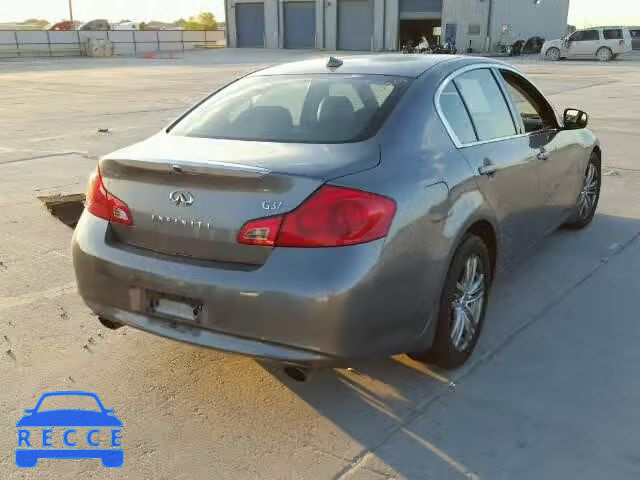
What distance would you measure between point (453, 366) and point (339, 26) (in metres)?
52.8

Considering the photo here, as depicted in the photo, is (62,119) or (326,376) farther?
(62,119)

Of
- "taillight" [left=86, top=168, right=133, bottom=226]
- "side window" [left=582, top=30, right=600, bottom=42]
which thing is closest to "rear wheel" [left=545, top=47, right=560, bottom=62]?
"side window" [left=582, top=30, right=600, bottom=42]

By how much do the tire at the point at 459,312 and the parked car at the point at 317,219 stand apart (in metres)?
0.01

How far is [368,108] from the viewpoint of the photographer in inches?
135

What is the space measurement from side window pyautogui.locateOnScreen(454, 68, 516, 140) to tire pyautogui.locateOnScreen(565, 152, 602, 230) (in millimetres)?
1817

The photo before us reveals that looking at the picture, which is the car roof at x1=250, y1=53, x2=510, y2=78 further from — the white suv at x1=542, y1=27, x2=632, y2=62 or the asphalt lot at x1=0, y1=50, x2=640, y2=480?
the white suv at x1=542, y1=27, x2=632, y2=62

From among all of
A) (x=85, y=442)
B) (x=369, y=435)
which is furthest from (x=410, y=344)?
(x=85, y=442)

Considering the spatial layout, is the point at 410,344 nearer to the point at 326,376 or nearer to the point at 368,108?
the point at 326,376

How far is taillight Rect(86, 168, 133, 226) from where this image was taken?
3.14 metres

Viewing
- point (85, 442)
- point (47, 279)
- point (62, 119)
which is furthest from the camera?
point (62, 119)

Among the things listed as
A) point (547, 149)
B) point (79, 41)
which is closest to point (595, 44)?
point (79, 41)

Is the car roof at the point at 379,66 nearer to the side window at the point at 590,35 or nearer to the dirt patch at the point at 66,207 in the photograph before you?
the dirt patch at the point at 66,207

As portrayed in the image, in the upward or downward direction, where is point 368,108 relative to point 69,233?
upward

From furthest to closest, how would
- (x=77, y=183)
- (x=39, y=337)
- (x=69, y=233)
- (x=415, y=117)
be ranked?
(x=77, y=183) → (x=69, y=233) → (x=39, y=337) → (x=415, y=117)
